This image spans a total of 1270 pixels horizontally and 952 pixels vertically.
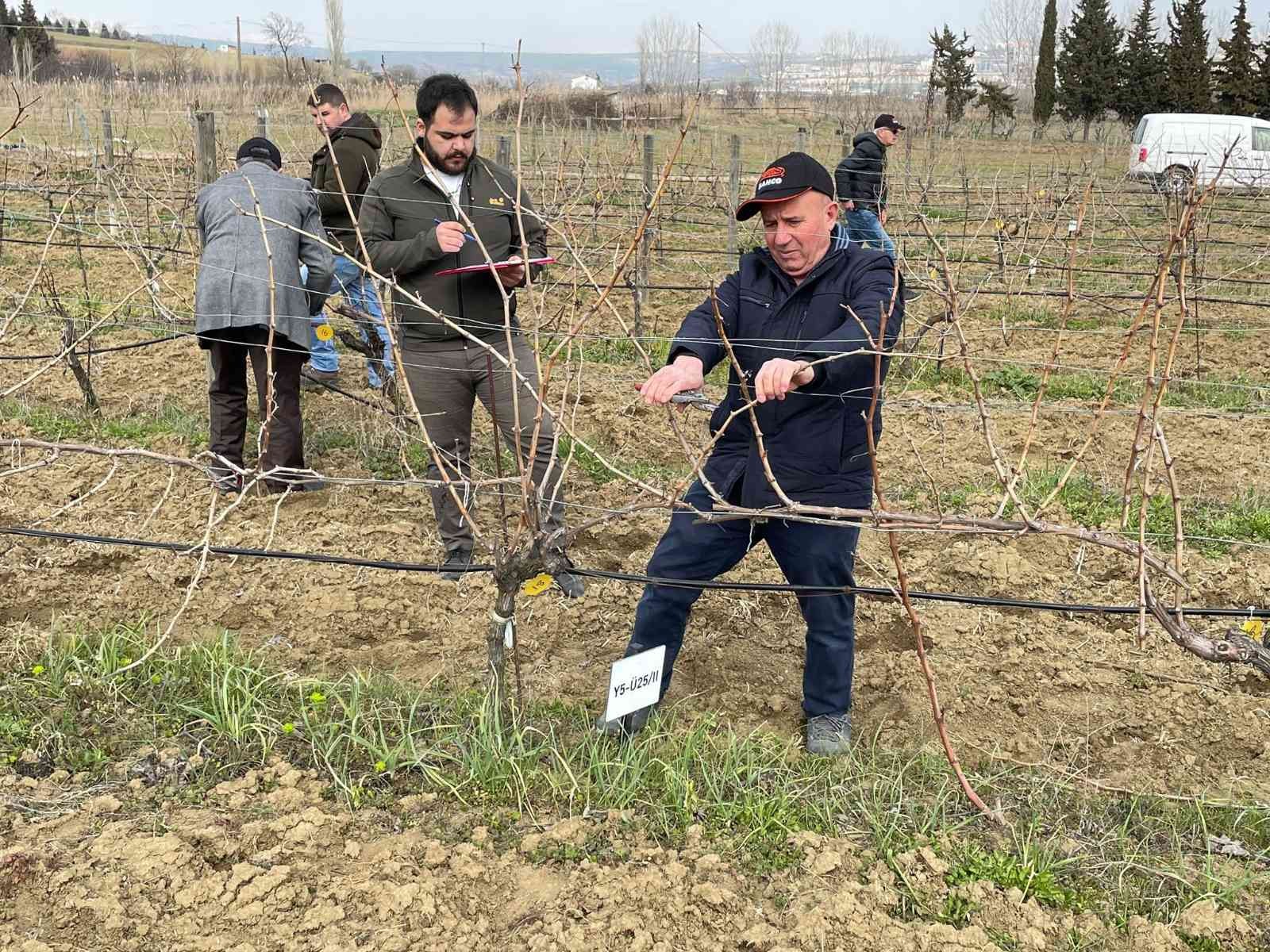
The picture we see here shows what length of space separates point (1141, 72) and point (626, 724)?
32.2m

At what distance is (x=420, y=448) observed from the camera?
16.8 feet

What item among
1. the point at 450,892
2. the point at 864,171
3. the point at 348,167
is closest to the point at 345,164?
the point at 348,167

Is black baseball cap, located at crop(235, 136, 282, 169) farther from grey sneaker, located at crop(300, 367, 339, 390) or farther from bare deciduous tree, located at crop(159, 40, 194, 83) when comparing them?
bare deciduous tree, located at crop(159, 40, 194, 83)

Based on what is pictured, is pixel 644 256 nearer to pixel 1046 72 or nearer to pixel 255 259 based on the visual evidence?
pixel 255 259

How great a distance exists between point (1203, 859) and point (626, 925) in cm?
138

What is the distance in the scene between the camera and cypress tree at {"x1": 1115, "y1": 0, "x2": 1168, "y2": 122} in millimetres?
29672

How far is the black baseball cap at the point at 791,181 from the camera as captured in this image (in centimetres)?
270

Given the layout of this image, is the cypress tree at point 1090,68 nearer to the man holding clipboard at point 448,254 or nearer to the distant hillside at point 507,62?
the distant hillside at point 507,62

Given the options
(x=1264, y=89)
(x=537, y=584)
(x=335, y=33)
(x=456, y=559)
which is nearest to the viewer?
(x=537, y=584)

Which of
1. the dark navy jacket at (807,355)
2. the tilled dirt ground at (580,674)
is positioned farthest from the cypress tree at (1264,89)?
the dark navy jacket at (807,355)

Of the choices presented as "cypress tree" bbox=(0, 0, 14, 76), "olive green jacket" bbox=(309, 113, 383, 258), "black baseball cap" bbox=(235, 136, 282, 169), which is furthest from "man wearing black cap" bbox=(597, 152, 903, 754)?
"cypress tree" bbox=(0, 0, 14, 76)

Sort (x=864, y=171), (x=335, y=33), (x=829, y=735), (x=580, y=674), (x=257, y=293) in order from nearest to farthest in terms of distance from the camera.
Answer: (x=829, y=735) < (x=580, y=674) < (x=257, y=293) < (x=864, y=171) < (x=335, y=33)

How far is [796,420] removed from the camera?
9.24 feet

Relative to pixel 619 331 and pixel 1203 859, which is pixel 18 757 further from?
pixel 619 331
